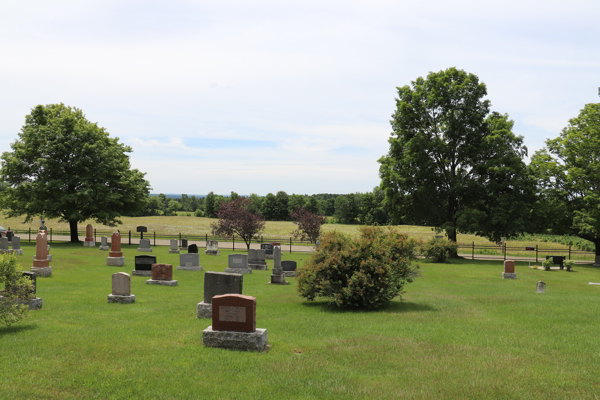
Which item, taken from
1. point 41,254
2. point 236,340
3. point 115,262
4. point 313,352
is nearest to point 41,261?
point 41,254

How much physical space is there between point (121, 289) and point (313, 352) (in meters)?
8.20

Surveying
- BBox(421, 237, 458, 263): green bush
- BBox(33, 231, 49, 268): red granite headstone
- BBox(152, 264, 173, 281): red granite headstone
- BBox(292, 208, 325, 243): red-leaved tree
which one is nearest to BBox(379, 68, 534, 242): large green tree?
BBox(421, 237, 458, 263): green bush

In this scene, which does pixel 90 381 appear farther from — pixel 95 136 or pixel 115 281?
pixel 95 136

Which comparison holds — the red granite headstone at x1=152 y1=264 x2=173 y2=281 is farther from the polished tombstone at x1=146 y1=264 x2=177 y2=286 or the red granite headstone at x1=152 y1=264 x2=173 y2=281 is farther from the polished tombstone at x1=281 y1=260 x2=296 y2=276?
the polished tombstone at x1=281 y1=260 x2=296 y2=276

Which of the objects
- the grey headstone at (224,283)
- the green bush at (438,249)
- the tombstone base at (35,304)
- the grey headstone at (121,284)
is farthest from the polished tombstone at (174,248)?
the grey headstone at (224,283)

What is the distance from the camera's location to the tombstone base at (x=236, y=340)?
9.70 m

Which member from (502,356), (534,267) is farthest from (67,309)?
(534,267)

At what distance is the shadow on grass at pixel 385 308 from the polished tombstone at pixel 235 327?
5441 millimetres

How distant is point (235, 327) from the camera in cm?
988

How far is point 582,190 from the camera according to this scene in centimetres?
3997

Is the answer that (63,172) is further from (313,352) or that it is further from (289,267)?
(313,352)

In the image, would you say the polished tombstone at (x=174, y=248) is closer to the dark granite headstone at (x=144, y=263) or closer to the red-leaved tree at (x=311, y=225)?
the red-leaved tree at (x=311, y=225)

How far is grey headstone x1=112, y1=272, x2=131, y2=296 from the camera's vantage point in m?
15.3

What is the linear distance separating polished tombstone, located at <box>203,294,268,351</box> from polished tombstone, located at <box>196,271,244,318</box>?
9.37 feet
